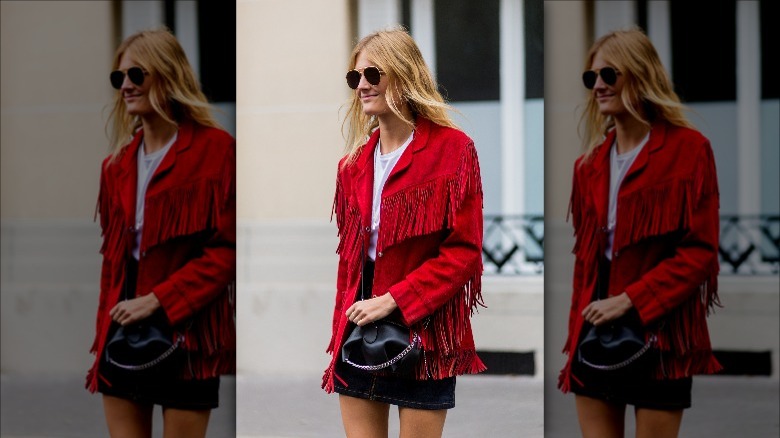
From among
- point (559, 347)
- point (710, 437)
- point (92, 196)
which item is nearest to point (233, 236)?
point (92, 196)

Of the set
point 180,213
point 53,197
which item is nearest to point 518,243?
point 180,213

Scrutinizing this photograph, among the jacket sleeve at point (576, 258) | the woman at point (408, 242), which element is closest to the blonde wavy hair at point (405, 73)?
the woman at point (408, 242)

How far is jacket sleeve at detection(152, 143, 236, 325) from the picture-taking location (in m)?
4.82

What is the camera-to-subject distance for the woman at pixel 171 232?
4828 mm

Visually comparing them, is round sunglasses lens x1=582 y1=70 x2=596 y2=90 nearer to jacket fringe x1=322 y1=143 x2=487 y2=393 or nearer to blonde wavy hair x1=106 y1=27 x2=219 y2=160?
jacket fringe x1=322 y1=143 x2=487 y2=393

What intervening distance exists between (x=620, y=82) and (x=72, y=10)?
2769 mm

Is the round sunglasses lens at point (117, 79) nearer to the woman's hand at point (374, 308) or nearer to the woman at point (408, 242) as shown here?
the woman at point (408, 242)

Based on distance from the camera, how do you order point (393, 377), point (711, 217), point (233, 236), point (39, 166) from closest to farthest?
1. point (393, 377)
2. point (711, 217)
3. point (233, 236)
4. point (39, 166)

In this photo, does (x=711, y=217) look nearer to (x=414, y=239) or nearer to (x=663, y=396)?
(x=663, y=396)

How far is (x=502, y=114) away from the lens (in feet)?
14.6

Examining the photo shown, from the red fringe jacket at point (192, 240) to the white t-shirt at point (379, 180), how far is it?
44.1 inches

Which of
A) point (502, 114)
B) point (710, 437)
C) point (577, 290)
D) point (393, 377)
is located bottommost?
point (710, 437)

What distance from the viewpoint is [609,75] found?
4.33m

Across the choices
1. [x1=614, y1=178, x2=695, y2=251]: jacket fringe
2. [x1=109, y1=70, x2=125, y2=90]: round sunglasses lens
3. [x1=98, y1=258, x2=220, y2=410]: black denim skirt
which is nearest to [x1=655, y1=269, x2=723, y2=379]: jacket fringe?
[x1=614, y1=178, x2=695, y2=251]: jacket fringe
